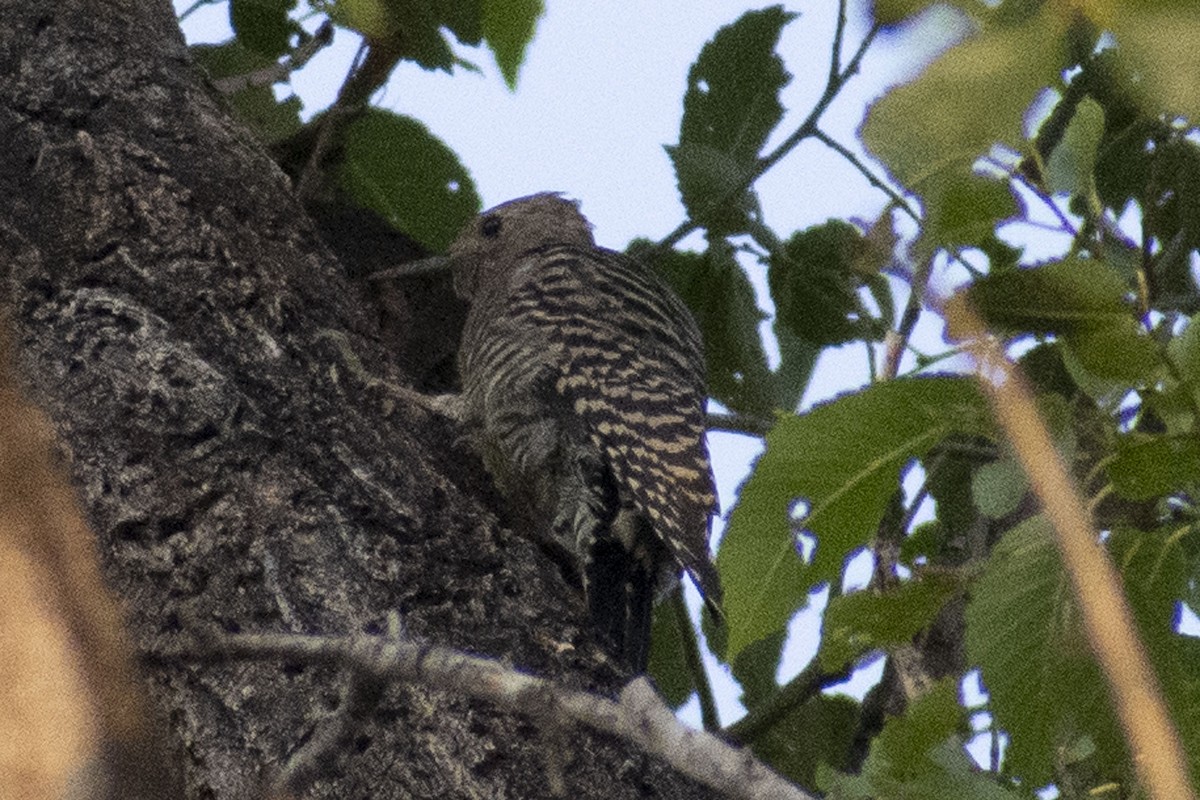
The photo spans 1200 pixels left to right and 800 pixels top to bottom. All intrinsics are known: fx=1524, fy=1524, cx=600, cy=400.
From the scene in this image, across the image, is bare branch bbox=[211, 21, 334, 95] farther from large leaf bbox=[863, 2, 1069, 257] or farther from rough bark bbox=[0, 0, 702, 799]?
large leaf bbox=[863, 2, 1069, 257]

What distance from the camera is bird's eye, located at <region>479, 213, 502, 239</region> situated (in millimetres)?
4613

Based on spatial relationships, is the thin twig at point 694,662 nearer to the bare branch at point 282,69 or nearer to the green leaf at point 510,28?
the bare branch at point 282,69

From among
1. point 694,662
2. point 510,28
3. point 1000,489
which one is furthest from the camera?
point 694,662

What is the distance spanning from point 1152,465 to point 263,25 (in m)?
2.58

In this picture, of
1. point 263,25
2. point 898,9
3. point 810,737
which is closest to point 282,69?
point 263,25

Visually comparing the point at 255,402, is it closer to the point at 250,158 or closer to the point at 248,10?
the point at 250,158

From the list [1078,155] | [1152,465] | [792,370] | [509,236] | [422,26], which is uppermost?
[509,236]

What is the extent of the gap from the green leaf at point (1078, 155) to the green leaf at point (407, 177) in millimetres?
2311

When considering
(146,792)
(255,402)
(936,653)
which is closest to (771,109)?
(936,653)

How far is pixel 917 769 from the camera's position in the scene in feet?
3.93

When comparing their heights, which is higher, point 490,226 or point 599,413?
point 490,226

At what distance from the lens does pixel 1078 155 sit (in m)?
1.15

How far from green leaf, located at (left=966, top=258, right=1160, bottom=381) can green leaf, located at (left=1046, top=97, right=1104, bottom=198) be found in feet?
0.37

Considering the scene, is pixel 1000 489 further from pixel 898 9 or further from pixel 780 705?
pixel 780 705
